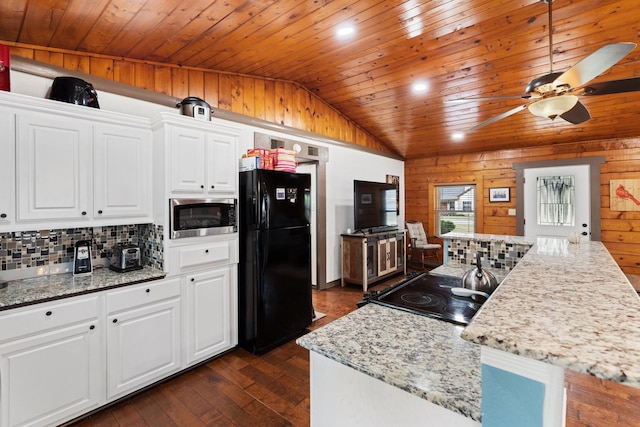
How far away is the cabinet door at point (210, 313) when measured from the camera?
2471mm

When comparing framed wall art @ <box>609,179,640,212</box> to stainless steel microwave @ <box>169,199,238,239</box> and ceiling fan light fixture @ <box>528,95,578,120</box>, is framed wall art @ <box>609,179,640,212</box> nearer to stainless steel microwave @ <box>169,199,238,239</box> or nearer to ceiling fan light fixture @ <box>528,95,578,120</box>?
ceiling fan light fixture @ <box>528,95,578,120</box>

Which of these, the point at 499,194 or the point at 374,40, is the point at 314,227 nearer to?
the point at 374,40

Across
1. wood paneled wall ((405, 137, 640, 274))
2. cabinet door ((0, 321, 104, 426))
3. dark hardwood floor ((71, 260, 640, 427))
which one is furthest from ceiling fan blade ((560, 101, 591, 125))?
cabinet door ((0, 321, 104, 426))

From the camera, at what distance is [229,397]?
7.09 feet

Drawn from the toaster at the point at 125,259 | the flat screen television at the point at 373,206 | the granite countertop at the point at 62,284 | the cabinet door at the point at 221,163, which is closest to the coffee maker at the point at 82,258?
the granite countertop at the point at 62,284

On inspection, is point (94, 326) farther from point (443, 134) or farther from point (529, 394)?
point (443, 134)

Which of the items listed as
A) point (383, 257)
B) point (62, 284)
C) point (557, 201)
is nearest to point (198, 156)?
point (62, 284)

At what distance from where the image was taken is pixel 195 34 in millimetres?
2359

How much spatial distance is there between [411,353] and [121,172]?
7.68ft

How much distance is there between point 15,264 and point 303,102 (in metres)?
3.39

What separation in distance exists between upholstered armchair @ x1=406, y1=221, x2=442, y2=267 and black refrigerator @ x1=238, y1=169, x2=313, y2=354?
11.4ft

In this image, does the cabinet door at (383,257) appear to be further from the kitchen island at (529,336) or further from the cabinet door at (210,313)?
the kitchen island at (529,336)

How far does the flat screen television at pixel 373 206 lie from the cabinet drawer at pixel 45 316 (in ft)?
11.7

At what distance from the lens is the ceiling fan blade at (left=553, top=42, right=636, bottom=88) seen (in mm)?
1459
